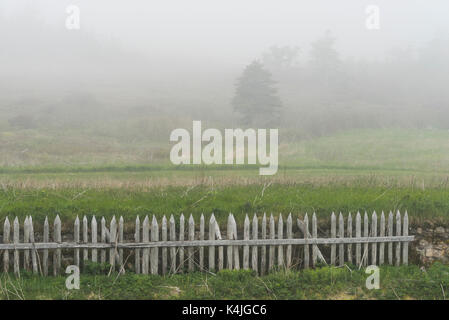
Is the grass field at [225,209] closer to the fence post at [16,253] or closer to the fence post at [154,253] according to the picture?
the fence post at [16,253]

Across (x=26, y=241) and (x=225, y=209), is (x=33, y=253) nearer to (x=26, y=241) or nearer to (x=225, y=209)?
(x=26, y=241)

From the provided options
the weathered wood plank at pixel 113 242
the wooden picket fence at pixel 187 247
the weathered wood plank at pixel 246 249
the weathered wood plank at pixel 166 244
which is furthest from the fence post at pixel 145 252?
the weathered wood plank at pixel 246 249

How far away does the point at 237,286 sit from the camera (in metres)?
8.37

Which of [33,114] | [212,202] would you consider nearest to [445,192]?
[212,202]

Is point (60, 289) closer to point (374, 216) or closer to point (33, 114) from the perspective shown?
point (374, 216)

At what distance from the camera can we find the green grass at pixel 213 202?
10695 millimetres

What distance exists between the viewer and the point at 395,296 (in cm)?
813

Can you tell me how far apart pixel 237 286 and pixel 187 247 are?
1565 mm

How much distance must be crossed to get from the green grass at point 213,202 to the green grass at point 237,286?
1.97 metres

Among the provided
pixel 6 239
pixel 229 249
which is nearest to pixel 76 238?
pixel 6 239

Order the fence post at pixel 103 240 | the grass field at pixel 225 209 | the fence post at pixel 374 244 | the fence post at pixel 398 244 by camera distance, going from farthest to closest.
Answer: the fence post at pixel 398 244 < the fence post at pixel 374 244 < the fence post at pixel 103 240 < the grass field at pixel 225 209

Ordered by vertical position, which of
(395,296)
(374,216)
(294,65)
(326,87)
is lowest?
(395,296)

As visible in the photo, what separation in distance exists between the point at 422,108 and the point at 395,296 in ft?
205

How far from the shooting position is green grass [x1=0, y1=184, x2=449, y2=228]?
35.1 ft
